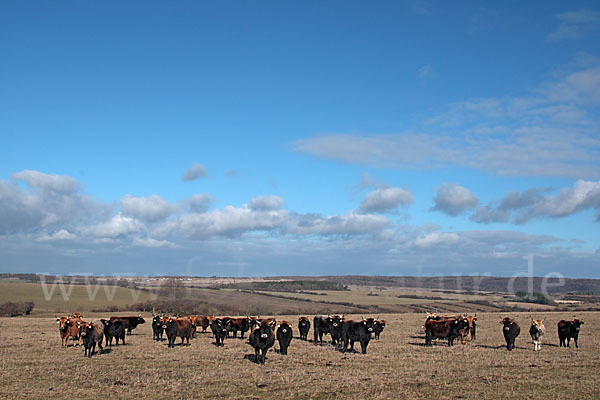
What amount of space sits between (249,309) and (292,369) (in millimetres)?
54440

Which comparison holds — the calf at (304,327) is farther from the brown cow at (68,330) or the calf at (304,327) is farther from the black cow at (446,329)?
the brown cow at (68,330)

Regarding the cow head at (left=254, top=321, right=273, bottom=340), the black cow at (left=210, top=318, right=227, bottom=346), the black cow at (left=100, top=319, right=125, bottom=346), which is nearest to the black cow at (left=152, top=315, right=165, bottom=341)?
the black cow at (left=100, top=319, right=125, bottom=346)

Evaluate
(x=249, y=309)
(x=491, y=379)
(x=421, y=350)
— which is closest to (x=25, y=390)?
(x=491, y=379)

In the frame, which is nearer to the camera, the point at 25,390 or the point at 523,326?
the point at 25,390

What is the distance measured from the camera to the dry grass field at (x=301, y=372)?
14.4 meters

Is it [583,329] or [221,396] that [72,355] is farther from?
[583,329]

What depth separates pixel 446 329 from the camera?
27.3 m

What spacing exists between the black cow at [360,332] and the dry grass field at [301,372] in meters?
0.69

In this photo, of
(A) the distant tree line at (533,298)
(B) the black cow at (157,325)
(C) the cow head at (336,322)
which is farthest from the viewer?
(A) the distant tree line at (533,298)

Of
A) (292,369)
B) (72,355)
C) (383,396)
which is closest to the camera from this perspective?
(383,396)

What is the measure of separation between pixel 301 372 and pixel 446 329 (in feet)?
41.6

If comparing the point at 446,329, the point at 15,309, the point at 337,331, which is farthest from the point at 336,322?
the point at 15,309

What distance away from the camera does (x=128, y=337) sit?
3038 cm

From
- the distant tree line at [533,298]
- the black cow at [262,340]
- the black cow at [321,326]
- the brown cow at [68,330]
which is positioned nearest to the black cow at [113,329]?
the brown cow at [68,330]
